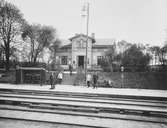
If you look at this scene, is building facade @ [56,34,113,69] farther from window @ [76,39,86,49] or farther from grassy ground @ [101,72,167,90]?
grassy ground @ [101,72,167,90]

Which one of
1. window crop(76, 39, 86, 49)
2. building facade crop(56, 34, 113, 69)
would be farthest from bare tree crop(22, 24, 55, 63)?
window crop(76, 39, 86, 49)

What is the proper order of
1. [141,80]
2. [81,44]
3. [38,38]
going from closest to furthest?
[141,80] → [81,44] → [38,38]

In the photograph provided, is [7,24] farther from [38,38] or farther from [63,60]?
[63,60]

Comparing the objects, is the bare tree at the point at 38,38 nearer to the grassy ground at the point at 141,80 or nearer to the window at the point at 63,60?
the window at the point at 63,60

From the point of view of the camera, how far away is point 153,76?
2364cm

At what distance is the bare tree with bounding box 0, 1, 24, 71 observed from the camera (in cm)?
3073

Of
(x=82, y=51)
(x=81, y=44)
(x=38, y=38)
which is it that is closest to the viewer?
(x=82, y=51)

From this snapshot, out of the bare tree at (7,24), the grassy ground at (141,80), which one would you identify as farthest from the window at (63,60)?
the grassy ground at (141,80)

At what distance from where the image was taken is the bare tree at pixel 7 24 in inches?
1210

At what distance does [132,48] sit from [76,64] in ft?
47.2

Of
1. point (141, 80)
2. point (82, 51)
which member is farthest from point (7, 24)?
point (141, 80)

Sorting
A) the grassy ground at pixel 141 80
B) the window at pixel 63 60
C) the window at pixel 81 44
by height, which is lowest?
the grassy ground at pixel 141 80

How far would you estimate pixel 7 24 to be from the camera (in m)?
31.1

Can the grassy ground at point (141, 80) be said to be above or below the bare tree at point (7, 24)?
below
